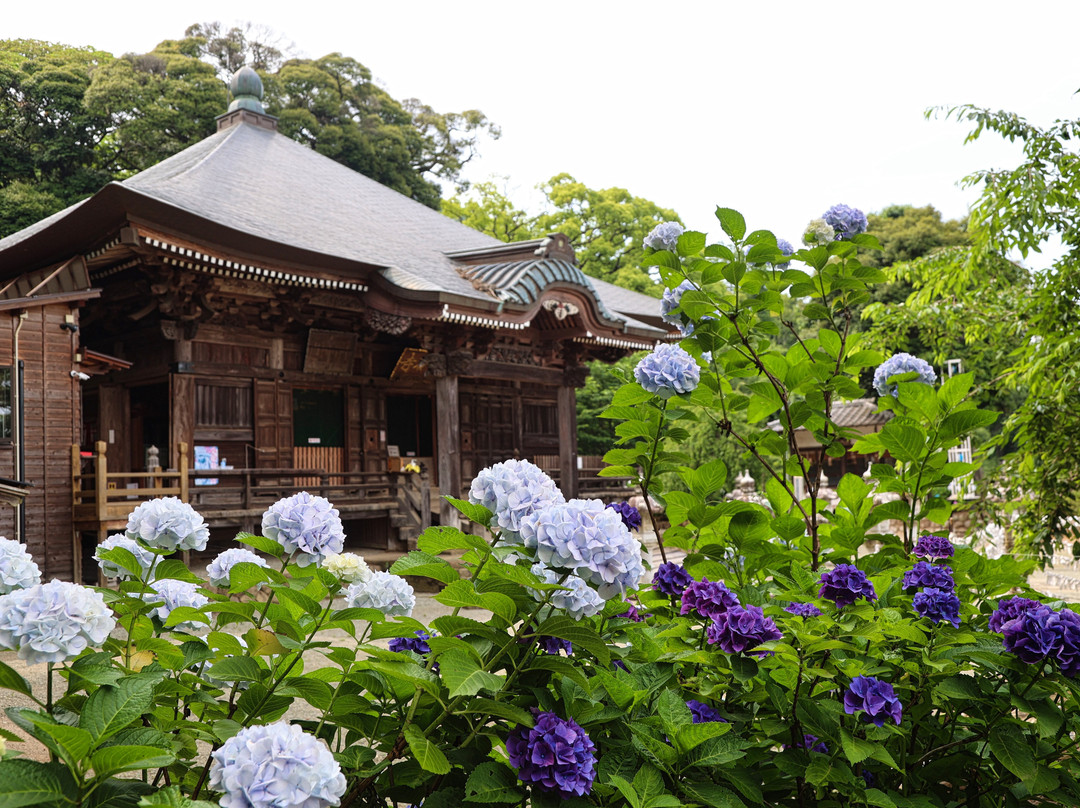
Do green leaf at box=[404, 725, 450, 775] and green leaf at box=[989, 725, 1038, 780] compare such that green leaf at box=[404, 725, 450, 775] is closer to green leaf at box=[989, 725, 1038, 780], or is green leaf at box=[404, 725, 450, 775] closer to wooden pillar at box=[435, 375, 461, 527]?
green leaf at box=[989, 725, 1038, 780]

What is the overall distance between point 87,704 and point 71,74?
2553cm

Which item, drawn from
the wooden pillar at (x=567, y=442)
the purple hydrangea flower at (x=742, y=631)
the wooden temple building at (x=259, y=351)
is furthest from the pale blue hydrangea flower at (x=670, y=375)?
the wooden pillar at (x=567, y=442)

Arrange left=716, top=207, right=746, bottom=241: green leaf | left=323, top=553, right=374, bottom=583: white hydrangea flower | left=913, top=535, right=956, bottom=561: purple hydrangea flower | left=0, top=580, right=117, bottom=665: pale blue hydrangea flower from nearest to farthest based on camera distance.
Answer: left=0, top=580, right=117, bottom=665: pale blue hydrangea flower
left=323, top=553, right=374, bottom=583: white hydrangea flower
left=913, top=535, right=956, bottom=561: purple hydrangea flower
left=716, top=207, right=746, bottom=241: green leaf

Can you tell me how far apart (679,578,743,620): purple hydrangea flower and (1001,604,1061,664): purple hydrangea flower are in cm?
48

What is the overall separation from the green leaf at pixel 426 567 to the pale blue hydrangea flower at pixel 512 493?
0.39ft

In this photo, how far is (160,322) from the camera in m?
9.60

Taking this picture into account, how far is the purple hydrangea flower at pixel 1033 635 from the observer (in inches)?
52.1

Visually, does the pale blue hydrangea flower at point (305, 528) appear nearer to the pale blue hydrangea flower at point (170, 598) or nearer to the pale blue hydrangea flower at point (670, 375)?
the pale blue hydrangea flower at point (170, 598)

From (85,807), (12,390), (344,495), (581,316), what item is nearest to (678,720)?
(85,807)

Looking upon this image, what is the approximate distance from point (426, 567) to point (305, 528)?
38 cm

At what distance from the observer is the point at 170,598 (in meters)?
1.66

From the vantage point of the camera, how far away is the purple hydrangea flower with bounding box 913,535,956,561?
203 cm

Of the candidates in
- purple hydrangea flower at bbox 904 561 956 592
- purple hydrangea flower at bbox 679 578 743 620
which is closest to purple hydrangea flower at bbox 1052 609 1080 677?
purple hydrangea flower at bbox 904 561 956 592

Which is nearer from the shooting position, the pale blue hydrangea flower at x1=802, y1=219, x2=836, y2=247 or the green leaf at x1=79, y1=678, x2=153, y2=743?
the green leaf at x1=79, y1=678, x2=153, y2=743
